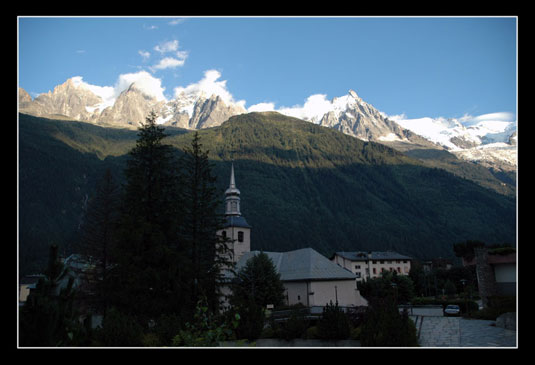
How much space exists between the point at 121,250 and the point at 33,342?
468 inches

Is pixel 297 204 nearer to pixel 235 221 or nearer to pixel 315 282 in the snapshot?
pixel 235 221

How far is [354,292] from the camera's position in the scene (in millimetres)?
40688

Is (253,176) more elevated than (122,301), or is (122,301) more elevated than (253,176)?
(253,176)

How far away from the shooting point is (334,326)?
17.6 m

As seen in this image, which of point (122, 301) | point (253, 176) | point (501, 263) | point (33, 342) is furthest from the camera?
point (253, 176)

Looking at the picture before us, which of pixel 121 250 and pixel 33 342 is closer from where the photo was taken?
pixel 33 342

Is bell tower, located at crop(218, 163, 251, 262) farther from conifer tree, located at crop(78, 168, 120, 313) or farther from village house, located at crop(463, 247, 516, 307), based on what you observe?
village house, located at crop(463, 247, 516, 307)

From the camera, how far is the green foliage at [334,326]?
57.2 feet

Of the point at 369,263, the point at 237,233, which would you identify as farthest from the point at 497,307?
the point at 369,263

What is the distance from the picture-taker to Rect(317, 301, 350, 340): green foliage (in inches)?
687

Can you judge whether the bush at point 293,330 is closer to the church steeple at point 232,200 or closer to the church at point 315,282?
the church at point 315,282

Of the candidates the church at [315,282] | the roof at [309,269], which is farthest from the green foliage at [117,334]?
the roof at [309,269]
